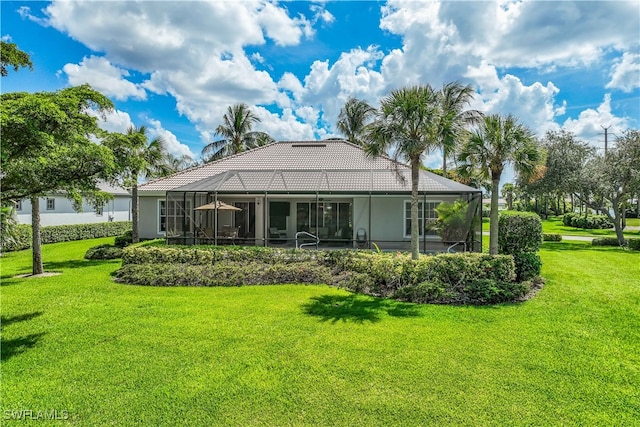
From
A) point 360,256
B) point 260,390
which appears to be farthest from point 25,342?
point 360,256

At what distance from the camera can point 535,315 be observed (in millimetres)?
7195

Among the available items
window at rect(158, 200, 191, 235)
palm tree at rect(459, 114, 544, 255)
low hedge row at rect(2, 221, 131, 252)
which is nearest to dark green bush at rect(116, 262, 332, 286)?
palm tree at rect(459, 114, 544, 255)

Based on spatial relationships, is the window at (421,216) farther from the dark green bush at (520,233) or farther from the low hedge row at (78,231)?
the low hedge row at (78,231)

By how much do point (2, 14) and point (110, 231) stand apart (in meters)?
21.3

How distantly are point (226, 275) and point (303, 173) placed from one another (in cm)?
796

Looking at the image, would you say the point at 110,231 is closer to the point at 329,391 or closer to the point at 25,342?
the point at 25,342

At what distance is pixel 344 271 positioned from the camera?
10867mm

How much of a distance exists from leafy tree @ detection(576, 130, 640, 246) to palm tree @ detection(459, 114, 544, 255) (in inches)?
544

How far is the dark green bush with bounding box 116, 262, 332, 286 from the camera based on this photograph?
10.2m

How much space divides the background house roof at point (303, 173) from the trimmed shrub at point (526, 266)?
13.4 ft

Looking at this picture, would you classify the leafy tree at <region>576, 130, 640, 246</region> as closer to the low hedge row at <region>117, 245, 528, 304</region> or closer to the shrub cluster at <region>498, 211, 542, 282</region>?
the shrub cluster at <region>498, 211, 542, 282</region>

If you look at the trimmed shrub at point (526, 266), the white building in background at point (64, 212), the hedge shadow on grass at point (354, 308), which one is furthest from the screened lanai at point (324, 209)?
the white building in background at point (64, 212)

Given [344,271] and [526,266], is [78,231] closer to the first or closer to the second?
[344,271]

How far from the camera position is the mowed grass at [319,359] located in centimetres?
398
